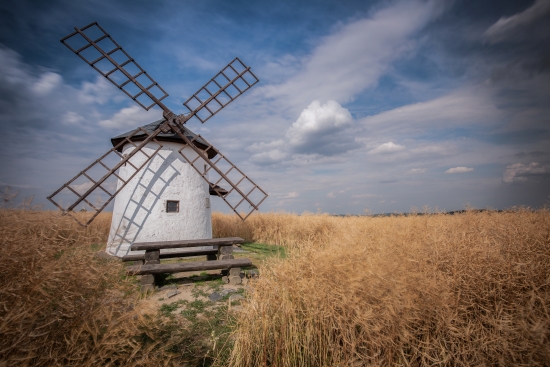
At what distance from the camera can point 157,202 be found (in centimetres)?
927

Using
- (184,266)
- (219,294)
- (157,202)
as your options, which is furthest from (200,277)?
(157,202)

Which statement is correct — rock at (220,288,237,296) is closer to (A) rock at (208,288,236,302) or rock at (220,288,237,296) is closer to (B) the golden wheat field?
(A) rock at (208,288,236,302)

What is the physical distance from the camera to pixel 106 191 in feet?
29.3

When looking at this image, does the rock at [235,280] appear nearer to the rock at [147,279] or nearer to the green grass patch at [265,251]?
the rock at [147,279]

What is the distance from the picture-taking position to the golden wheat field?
2320 millimetres

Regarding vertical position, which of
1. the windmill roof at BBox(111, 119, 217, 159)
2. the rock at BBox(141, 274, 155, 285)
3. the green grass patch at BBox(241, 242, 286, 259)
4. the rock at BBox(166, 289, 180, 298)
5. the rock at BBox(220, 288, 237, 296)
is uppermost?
the windmill roof at BBox(111, 119, 217, 159)

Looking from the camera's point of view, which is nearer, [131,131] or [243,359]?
[243,359]

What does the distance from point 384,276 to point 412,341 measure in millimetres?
1005

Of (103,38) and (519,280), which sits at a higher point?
(103,38)

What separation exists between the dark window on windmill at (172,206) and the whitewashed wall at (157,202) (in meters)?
0.12

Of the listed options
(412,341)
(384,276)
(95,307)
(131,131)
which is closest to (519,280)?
(412,341)

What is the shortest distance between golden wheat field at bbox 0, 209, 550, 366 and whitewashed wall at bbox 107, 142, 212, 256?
18.8ft

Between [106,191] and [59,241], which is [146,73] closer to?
[106,191]

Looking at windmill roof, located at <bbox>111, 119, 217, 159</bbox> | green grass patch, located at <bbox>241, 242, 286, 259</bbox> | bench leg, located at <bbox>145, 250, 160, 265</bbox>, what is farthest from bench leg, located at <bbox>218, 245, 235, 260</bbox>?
windmill roof, located at <bbox>111, 119, 217, 159</bbox>
